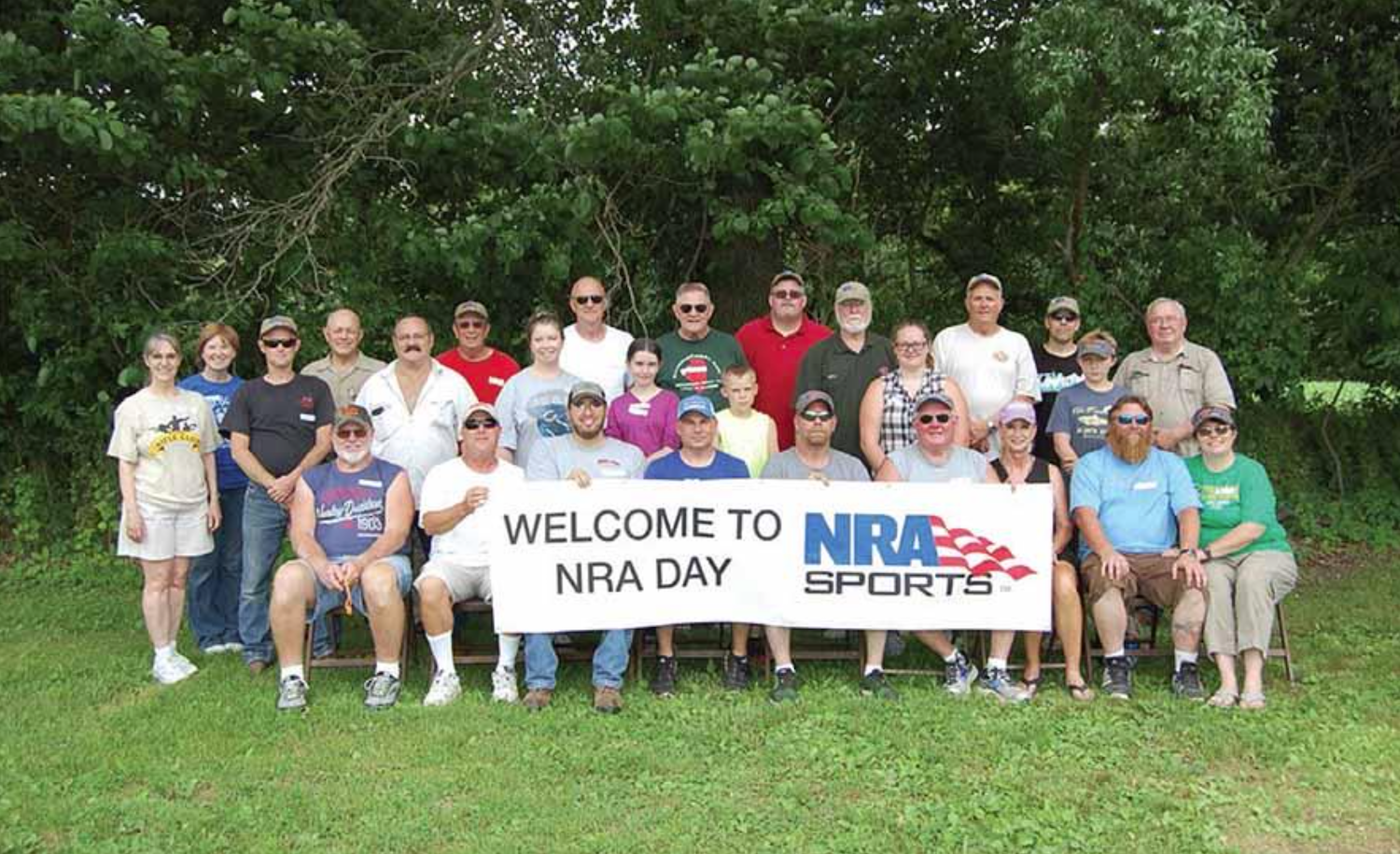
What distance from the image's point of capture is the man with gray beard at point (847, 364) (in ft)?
22.0

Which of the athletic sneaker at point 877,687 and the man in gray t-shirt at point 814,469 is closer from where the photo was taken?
the athletic sneaker at point 877,687

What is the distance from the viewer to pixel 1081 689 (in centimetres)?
606

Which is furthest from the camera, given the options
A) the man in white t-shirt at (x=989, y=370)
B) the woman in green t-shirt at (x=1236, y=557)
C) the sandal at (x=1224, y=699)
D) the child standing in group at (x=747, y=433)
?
the man in white t-shirt at (x=989, y=370)

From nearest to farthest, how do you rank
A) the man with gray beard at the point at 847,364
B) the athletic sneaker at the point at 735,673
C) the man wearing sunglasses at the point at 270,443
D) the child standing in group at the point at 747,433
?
the athletic sneaker at the point at 735,673 → the child standing in group at the point at 747,433 → the man wearing sunglasses at the point at 270,443 → the man with gray beard at the point at 847,364

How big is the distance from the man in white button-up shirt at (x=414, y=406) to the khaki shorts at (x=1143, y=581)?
3.46m

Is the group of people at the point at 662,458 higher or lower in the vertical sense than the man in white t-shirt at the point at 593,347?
lower

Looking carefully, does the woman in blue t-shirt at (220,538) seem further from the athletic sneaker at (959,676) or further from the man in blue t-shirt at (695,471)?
the athletic sneaker at (959,676)

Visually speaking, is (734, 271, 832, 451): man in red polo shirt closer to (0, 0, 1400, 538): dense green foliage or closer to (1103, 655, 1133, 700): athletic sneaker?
(0, 0, 1400, 538): dense green foliage

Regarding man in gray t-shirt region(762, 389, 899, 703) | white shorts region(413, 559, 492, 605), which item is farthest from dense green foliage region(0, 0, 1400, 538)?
white shorts region(413, 559, 492, 605)

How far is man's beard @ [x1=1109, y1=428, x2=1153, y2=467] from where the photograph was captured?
245 inches

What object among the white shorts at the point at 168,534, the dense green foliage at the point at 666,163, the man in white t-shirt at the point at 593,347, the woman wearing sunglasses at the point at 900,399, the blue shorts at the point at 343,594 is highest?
the dense green foliage at the point at 666,163

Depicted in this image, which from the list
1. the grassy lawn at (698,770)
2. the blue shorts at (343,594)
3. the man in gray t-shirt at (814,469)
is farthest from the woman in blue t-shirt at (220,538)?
the man in gray t-shirt at (814,469)

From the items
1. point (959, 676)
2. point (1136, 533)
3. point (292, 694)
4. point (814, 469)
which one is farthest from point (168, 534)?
point (1136, 533)

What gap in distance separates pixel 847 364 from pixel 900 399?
1.27 ft
